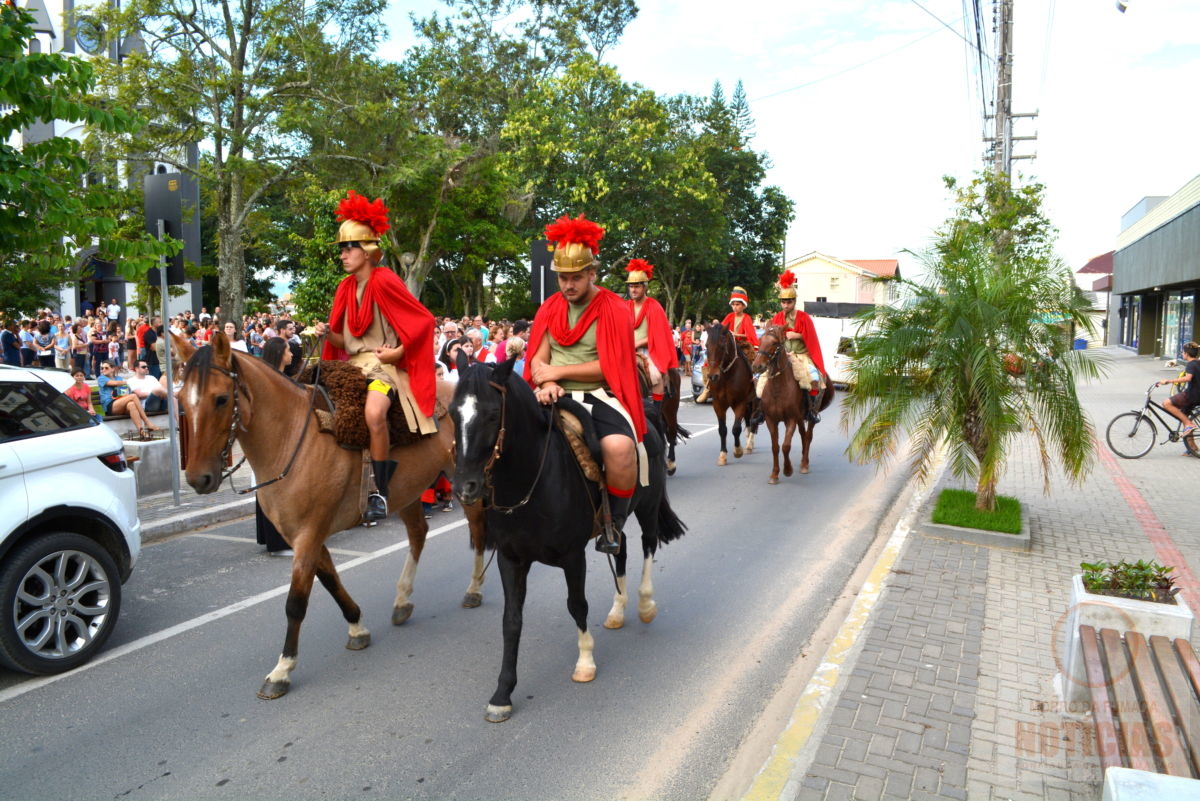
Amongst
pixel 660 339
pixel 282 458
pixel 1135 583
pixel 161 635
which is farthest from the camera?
pixel 660 339

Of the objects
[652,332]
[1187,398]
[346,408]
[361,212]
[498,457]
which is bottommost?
[1187,398]

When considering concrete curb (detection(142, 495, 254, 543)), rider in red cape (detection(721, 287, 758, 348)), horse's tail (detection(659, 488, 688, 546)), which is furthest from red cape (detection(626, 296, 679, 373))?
concrete curb (detection(142, 495, 254, 543))

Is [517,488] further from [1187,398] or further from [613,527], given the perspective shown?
[1187,398]

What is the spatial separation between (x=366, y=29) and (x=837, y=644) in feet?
89.7

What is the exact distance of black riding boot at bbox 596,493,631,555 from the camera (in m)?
5.33

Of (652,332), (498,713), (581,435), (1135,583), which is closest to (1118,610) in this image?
(1135,583)

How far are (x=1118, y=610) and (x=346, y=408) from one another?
4892mm

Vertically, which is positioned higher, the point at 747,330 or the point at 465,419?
the point at 747,330

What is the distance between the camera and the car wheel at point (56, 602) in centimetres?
509

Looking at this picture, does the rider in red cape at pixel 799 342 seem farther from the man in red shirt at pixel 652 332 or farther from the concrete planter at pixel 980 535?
the concrete planter at pixel 980 535

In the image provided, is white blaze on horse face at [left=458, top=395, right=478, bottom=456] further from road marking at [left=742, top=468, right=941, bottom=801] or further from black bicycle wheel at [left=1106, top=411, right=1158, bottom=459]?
black bicycle wheel at [left=1106, top=411, right=1158, bottom=459]

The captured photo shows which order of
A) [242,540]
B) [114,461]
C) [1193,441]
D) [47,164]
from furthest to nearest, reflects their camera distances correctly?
[1193,441], [242,540], [47,164], [114,461]

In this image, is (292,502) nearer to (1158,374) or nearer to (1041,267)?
(1041,267)

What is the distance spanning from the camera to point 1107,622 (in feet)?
16.0
